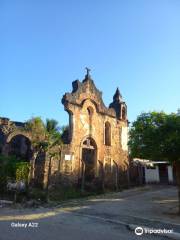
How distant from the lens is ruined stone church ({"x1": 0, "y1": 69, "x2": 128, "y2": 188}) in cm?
1964

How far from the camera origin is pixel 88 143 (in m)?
22.8

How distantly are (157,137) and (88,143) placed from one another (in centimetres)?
1184

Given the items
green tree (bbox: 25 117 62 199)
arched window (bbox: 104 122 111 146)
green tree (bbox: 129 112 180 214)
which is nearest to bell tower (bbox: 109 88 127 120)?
arched window (bbox: 104 122 111 146)

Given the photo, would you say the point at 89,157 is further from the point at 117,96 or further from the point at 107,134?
the point at 117,96

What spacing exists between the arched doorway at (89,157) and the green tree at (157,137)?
401 inches

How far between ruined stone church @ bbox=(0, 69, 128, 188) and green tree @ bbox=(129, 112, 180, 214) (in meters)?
8.01

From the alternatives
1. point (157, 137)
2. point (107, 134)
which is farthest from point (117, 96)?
point (157, 137)

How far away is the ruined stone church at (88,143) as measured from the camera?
19.6 m

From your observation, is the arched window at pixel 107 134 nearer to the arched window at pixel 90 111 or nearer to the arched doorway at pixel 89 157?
the arched doorway at pixel 89 157

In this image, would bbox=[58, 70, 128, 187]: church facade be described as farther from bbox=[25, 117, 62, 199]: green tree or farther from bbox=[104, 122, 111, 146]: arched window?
bbox=[25, 117, 62, 199]: green tree

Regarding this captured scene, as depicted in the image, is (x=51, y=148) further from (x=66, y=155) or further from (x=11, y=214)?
(x=11, y=214)

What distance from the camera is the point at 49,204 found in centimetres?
1451

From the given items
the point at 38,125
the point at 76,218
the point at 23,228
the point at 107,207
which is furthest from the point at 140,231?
the point at 38,125

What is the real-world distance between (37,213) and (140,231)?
5.45 metres
